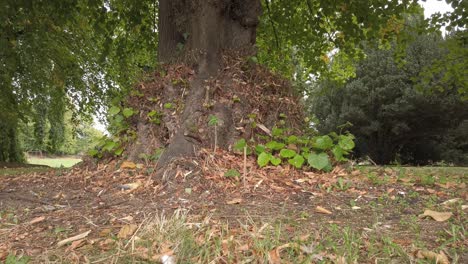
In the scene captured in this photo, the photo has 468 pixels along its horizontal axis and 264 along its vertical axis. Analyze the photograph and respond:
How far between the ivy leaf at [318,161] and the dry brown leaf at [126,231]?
6.08 ft

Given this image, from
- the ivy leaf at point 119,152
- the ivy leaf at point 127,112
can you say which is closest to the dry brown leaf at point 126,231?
the ivy leaf at point 119,152

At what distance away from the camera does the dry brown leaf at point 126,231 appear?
261cm

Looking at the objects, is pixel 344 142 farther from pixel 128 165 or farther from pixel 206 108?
pixel 128 165

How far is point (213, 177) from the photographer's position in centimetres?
374

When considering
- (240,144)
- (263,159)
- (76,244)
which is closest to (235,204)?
(263,159)

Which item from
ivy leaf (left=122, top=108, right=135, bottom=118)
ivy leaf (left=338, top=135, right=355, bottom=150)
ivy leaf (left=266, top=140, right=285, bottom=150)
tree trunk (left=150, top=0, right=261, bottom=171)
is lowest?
ivy leaf (left=266, top=140, right=285, bottom=150)

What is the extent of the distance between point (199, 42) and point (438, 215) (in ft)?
10.7

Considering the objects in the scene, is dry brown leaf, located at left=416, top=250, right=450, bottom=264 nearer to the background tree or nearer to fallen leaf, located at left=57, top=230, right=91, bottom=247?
fallen leaf, located at left=57, top=230, right=91, bottom=247

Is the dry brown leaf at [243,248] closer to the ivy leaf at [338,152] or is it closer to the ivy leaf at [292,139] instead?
the ivy leaf at [292,139]

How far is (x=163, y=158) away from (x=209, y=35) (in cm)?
172

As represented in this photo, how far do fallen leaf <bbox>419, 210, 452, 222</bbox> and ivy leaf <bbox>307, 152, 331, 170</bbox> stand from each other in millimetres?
1154

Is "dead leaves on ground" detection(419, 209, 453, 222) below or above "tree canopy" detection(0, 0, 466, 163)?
below

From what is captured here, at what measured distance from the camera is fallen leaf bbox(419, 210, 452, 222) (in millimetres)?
2775

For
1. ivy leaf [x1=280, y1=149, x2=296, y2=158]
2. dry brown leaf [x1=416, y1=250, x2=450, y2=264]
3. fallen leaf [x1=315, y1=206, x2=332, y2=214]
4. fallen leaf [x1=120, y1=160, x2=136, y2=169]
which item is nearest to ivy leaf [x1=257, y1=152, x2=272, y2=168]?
ivy leaf [x1=280, y1=149, x2=296, y2=158]
